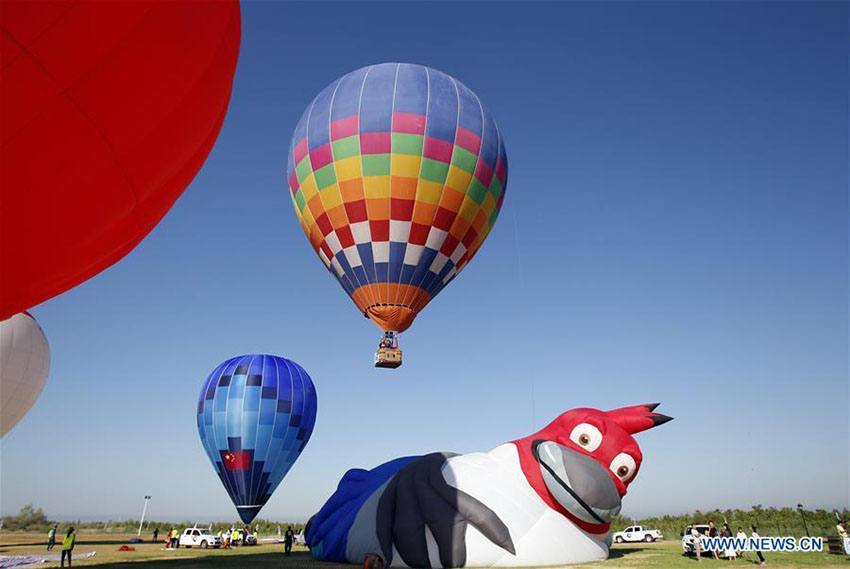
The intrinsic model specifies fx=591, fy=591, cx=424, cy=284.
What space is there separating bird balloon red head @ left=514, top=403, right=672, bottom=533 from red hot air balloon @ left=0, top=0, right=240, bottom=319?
935 centimetres

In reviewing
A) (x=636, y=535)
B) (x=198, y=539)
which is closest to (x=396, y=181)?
(x=198, y=539)

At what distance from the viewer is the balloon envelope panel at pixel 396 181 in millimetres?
16875

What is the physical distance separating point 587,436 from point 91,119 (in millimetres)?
11168

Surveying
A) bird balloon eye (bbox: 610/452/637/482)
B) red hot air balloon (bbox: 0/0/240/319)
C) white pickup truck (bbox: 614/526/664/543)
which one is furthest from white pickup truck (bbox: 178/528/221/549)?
red hot air balloon (bbox: 0/0/240/319)

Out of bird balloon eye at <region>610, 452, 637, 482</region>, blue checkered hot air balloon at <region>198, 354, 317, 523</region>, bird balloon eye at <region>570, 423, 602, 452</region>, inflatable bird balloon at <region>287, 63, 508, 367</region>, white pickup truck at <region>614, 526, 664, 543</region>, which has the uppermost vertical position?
inflatable bird balloon at <region>287, 63, 508, 367</region>

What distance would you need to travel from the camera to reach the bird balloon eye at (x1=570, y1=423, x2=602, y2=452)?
12211mm

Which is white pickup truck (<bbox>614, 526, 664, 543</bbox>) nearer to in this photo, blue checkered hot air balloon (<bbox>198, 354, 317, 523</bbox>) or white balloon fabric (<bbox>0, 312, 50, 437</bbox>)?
blue checkered hot air balloon (<bbox>198, 354, 317, 523</bbox>)

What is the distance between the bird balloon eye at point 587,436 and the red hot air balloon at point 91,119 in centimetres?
1029

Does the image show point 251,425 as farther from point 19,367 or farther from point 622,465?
point 622,465

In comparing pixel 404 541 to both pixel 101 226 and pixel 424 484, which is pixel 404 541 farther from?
pixel 101 226

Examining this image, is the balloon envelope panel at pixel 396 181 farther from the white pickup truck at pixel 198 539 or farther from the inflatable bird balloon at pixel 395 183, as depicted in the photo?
the white pickup truck at pixel 198 539

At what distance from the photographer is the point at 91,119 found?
3.40 meters

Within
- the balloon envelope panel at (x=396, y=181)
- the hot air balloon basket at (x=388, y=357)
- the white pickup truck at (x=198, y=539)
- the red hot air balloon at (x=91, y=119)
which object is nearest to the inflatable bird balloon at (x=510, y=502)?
the hot air balloon basket at (x=388, y=357)

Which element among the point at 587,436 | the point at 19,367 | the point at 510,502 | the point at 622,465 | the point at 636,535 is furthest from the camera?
the point at 636,535
